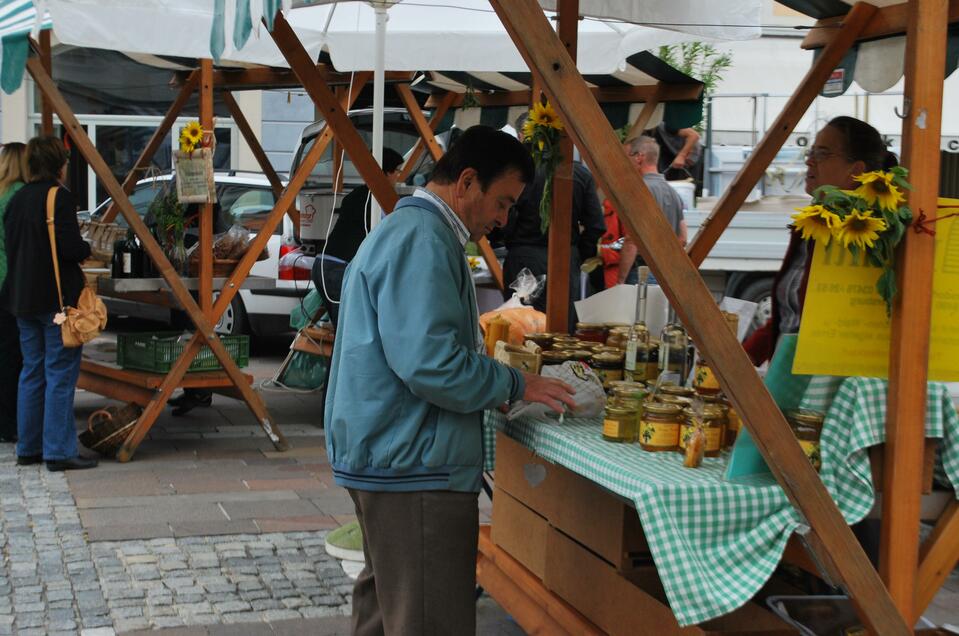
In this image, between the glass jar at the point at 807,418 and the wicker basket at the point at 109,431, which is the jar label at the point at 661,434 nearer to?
the glass jar at the point at 807,418

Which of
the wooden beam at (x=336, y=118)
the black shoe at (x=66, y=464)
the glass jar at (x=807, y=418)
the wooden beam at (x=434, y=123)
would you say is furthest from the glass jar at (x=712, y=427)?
the wooden beam at (x=434, y=123)

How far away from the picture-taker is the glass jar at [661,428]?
132 inches

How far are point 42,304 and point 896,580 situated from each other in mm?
5248

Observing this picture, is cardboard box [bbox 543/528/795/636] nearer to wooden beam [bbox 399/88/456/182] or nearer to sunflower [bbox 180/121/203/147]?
sunflower [bbox 180/121/203/147]

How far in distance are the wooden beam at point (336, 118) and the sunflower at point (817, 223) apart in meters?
2.36

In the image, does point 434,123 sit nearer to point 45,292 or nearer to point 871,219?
point 45,292

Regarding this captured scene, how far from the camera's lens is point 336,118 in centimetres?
514

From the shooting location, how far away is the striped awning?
18.2ft

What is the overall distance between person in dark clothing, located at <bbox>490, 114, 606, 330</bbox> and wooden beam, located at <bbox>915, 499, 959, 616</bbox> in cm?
494

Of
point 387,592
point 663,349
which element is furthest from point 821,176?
point 387,592

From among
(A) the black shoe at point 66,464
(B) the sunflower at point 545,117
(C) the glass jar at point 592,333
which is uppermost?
(B) the sunflower at point 545,117

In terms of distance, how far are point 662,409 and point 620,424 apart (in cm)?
16

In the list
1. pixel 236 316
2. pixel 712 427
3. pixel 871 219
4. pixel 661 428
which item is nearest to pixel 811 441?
pixel 712 427

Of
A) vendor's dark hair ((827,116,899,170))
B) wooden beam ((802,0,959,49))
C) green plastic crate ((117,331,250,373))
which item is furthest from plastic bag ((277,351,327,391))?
vendor's dark hair ((827,116,899,170))
